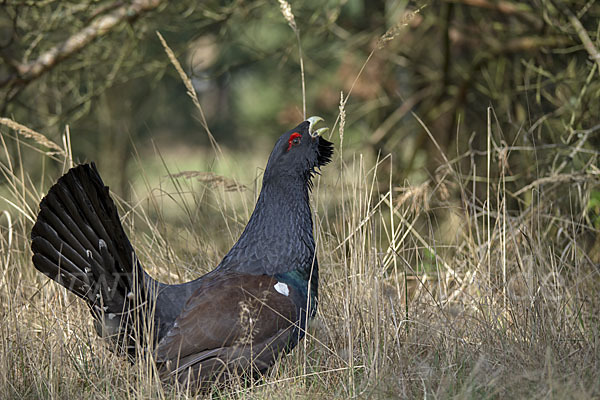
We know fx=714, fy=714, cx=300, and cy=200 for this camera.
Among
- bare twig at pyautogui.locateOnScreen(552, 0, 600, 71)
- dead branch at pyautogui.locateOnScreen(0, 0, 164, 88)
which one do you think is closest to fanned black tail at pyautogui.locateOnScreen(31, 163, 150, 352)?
dead branch at pyautogui.locateOnScreen(0, 0, 164, 88)

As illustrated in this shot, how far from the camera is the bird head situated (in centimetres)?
383

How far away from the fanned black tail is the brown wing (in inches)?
10.6

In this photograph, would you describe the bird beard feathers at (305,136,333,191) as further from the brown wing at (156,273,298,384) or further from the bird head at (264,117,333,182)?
the brown wing at (156,273,298,384)

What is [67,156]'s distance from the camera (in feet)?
14.8

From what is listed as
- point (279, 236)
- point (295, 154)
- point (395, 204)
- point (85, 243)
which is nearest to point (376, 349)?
point (279, 236)

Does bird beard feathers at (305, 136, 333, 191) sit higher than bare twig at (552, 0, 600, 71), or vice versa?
bare twig at (552, 0, 600, 71)

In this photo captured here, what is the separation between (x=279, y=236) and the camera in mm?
3713

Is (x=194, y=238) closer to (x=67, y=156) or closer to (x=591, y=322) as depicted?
(x=67, y=156)

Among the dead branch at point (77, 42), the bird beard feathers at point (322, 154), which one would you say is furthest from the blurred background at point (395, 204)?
the bird beard feathers at point (322, 154)

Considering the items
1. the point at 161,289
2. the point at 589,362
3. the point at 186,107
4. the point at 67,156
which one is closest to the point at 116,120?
the point at 186,107

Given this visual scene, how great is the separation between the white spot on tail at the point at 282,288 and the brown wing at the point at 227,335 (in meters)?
0.02

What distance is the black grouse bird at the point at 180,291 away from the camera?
3.38 meters

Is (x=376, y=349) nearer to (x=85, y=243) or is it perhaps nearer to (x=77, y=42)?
(x=85, y=243)

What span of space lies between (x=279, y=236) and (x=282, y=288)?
30cm
